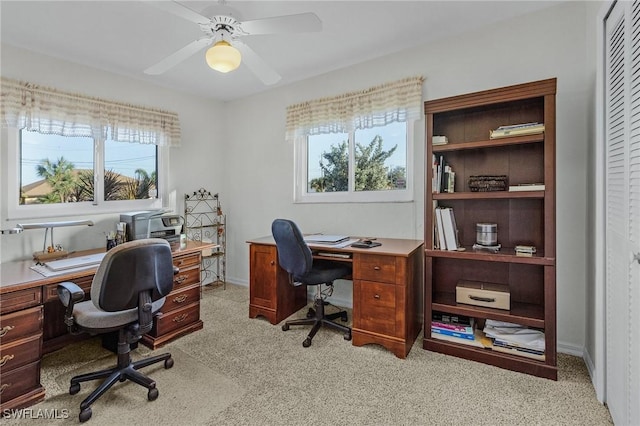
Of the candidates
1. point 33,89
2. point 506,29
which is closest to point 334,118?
point 506,29

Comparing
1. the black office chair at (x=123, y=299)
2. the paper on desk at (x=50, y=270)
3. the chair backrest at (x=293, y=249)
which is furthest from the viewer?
the chair backrest at (x=293, y=249)

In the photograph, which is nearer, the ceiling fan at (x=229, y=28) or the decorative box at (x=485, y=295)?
the ceiling fan at (x=229, y=28)

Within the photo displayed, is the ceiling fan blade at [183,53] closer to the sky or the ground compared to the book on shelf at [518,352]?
closer to the sky

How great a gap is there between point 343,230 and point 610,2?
2.48m

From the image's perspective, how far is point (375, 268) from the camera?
2.32 m

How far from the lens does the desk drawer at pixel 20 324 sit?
1670mm

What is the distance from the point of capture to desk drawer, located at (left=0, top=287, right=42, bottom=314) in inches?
65.5

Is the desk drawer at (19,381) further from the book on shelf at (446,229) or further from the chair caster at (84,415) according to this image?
the book on shelf at (446,229)

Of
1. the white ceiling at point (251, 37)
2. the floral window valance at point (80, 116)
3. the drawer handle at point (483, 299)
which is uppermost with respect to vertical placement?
the white ceiling at point (251, 37)

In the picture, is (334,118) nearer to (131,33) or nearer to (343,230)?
(343,230)

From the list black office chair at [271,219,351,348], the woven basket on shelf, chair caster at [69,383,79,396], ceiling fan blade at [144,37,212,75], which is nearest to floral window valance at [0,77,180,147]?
ceiling fan blade at [144,37,212,75]

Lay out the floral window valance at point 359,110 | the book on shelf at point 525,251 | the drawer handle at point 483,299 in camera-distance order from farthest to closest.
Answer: the floral window valance at point 359,110 → the drawer handle at point 483,299 → the book on shelf at point 525,251

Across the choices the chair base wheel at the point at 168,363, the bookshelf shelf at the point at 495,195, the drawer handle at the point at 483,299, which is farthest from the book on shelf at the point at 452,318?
the chair base wheel at the point at 168,363

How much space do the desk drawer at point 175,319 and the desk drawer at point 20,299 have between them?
75 cm
